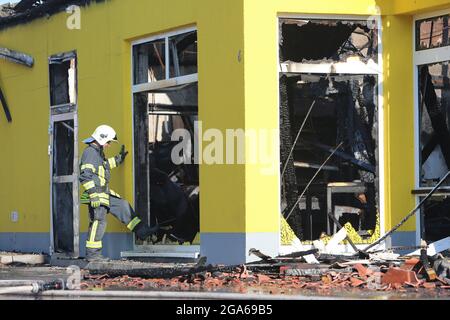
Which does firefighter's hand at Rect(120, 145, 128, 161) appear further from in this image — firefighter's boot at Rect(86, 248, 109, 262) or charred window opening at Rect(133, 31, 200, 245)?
firefighter's boot at Rect(86, 248, 109, 262)

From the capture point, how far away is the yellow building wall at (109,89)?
44.5 ft

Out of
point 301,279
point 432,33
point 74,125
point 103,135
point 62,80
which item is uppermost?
point 432,33

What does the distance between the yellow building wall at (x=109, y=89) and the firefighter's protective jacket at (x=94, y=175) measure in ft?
2.16

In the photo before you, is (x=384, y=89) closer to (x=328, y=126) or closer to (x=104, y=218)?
(x=328, y=126)

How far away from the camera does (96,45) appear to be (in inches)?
621

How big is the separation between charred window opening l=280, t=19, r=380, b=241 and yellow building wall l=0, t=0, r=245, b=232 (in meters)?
0.74

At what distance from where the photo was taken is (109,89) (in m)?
15.5

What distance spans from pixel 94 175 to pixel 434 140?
4675 mm

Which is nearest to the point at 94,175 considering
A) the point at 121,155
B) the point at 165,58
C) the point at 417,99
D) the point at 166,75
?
the point at 121,155

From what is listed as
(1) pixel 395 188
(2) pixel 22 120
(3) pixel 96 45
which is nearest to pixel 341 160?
(1) pixel 395 188

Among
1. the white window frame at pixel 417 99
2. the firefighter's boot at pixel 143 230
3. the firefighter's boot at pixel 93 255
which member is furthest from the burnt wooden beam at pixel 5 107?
the white window frame at pixel 417 99

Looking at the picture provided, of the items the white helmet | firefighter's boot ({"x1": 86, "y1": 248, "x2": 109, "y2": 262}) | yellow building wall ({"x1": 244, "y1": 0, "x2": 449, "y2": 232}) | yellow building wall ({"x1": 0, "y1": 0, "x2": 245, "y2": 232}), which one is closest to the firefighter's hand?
yellow building wall ({"x1": 0, "y1": 0, "x2": 245, "y2": 232})

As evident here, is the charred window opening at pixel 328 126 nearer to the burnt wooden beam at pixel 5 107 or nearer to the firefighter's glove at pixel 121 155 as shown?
the firefighter's glove at pixel 121 155

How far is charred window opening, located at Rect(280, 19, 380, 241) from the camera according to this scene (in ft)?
45.5
